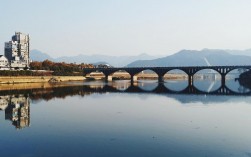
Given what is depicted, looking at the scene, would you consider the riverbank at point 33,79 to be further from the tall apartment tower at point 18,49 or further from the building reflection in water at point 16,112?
the building reflection in water at point 16,112

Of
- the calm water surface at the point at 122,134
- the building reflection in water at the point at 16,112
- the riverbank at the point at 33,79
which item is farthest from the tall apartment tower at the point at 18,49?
the calm water surface at the point at 122,134

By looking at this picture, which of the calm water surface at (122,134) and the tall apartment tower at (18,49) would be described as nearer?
the calm water surface at (122,134)

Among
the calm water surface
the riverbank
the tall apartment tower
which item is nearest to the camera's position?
the calm water surface

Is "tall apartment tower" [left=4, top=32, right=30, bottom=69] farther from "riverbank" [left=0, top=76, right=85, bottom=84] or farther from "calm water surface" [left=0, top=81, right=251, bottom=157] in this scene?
"calm water surface" [left=0, top=81, right=251, bottom=157]

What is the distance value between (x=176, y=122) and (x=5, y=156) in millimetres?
19391

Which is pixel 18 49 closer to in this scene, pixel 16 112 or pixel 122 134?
pixel 16 112

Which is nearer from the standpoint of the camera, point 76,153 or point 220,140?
point 76,153

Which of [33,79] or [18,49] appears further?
[18,49]

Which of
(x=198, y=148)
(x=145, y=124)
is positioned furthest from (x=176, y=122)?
(x=198, y=148)

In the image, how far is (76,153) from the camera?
2180cm

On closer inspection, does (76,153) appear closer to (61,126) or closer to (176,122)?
(61,126)

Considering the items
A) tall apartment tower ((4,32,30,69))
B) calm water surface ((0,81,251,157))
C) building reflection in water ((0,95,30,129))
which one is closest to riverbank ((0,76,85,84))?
tall apartment tower ((4,32,30,69))

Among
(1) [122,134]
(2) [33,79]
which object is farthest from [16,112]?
(2) [33,79]

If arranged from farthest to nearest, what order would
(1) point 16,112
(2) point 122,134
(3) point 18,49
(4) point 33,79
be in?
1. (3) point 18,49
2. (4) point 33,79
3. (1) point 16,112
4. (2) point 122,134
